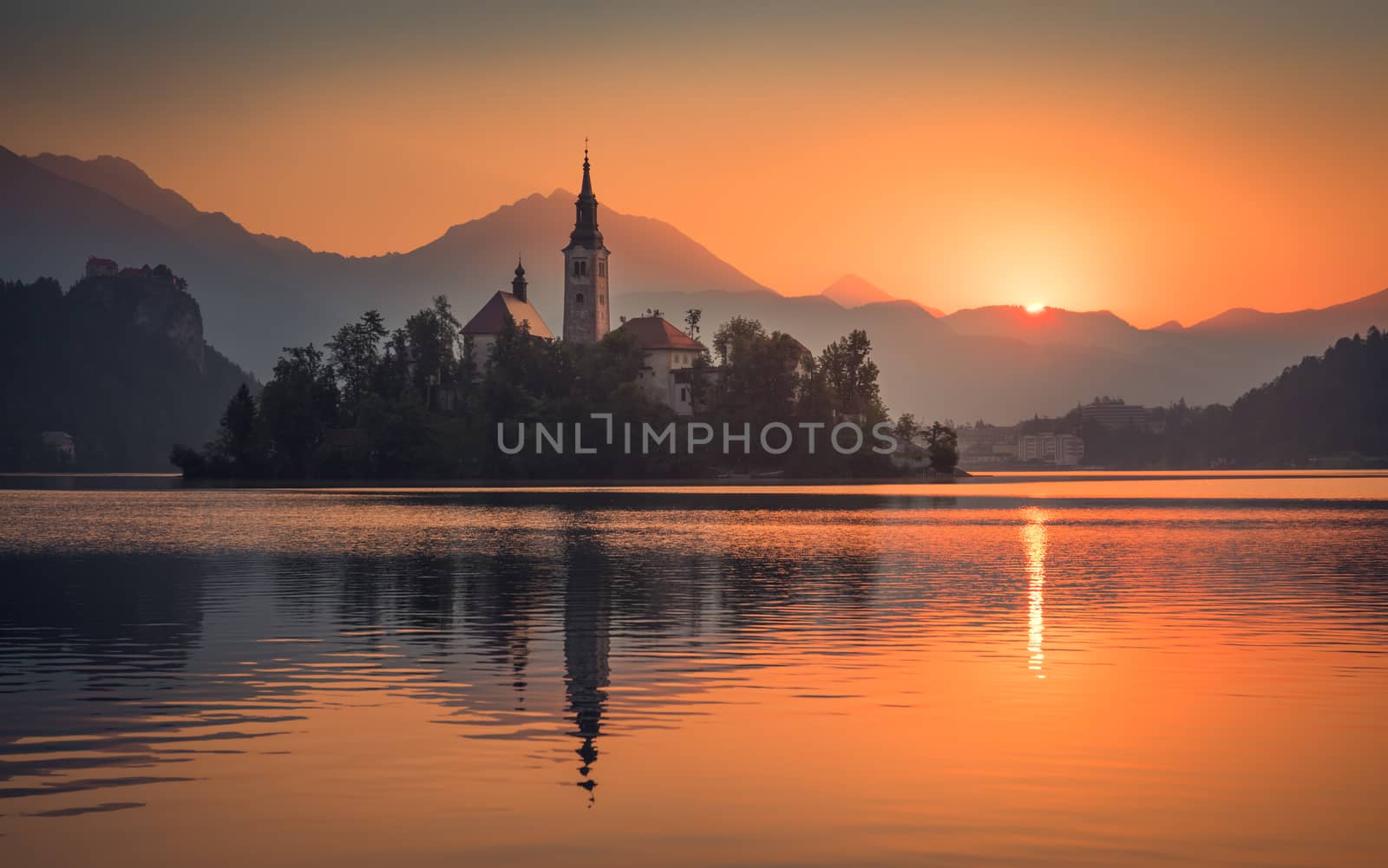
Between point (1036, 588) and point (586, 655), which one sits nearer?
point (586, 655)

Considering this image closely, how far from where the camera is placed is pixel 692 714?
21.2 meters

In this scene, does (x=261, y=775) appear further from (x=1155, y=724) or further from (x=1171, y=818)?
(x=1155, y=724)

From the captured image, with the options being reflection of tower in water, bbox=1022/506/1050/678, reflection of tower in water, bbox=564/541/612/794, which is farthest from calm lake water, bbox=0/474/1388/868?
reflection of tower in water, bbox=1022/506/1050/678

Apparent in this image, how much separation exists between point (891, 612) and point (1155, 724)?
1591 centimetres

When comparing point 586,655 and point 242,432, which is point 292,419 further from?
point 586,655

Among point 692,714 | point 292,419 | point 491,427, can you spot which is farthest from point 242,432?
point 692,714

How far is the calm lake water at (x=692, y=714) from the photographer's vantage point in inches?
563

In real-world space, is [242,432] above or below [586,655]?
above

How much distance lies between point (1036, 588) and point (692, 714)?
25066 mm

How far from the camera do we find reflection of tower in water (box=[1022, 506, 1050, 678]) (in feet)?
92.9

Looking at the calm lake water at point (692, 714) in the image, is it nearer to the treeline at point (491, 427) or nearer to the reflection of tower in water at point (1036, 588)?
the reflection of tower in water at point (1036, 588)

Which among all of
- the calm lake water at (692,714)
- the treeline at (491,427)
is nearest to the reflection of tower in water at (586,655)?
the calm lake water at (692,714)

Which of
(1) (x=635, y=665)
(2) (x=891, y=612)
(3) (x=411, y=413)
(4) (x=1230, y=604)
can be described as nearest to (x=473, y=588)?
(2) (x=891, y=612)

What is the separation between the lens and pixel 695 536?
71.9 metres
